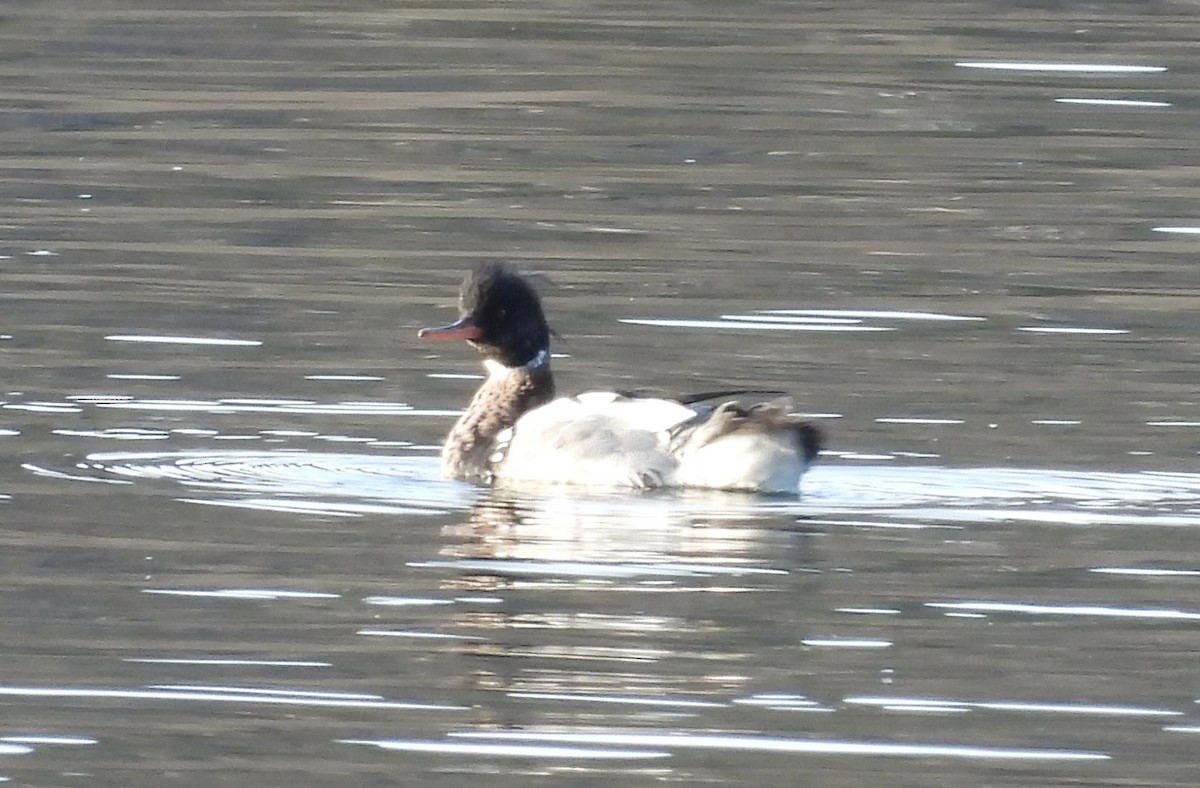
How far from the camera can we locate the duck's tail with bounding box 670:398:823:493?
446 inches

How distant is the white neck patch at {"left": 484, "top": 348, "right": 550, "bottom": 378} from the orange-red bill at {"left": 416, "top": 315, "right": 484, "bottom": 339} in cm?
16

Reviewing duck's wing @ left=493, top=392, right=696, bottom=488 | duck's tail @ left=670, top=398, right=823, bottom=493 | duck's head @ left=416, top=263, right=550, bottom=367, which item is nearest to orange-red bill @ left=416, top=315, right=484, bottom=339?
duck's head @ left=416, top=263, right=550, bottom=367

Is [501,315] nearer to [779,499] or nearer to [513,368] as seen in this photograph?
[513,368]

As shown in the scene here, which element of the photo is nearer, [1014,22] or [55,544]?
[55,544]

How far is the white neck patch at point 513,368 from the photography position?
42.8ft

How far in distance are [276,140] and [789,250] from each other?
5027 mm

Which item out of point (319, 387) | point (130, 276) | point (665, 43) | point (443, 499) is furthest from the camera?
point (665, 43)

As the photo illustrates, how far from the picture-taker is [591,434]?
11820 mm

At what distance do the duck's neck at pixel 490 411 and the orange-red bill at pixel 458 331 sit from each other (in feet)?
0.54

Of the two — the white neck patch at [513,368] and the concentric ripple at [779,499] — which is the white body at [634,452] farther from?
the white neck patch at [513,368]

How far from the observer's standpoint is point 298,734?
812cm

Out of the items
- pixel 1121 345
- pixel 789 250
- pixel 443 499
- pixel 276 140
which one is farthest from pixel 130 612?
pixel 276 140

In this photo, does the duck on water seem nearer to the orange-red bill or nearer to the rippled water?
the orange-red bill

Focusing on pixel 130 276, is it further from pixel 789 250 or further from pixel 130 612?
pixel 130 612
